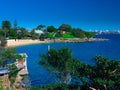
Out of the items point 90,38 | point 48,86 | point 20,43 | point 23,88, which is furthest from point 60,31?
Result: point 48,86

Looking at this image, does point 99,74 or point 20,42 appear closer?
point 99,74

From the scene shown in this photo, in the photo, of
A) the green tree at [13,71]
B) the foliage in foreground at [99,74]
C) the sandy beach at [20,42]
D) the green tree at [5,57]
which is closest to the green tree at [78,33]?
the sandy beach at [20,42]

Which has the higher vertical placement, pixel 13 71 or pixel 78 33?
pixel 13 71

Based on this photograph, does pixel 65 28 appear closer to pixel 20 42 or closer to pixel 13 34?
pixel 13 34

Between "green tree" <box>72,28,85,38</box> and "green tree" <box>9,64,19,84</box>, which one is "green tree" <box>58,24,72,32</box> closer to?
"green tree" <box>72,28,85,38</box>

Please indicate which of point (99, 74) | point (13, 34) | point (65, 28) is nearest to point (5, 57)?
point (99, 74)

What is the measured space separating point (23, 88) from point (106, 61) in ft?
58.2

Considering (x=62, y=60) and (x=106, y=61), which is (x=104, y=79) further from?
(x=62, y=60)

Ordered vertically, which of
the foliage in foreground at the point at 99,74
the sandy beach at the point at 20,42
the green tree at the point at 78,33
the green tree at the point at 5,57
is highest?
the foliage in foreground at the point at 99,74

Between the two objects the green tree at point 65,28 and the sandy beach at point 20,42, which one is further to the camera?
the green tree at point 65,28

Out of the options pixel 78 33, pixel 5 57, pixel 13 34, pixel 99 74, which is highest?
pixel 99 74

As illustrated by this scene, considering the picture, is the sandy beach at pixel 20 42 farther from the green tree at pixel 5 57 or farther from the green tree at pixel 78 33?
the green tree at pixel 5 57

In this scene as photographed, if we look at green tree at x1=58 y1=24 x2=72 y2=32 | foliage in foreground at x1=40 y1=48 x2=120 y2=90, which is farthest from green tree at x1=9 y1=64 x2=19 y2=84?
green tree at x1=58 y1=24 x2=72 y2=32

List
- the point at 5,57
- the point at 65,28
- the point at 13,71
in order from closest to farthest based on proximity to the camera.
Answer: the point at 13,71, the point at 5,57, the point at 65,28
